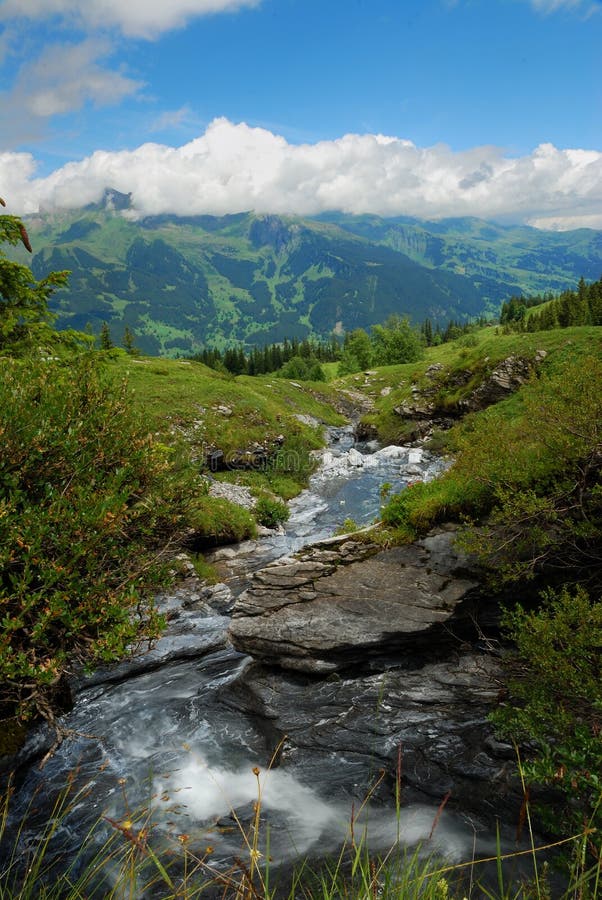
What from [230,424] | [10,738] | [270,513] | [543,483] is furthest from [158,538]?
[230,424]

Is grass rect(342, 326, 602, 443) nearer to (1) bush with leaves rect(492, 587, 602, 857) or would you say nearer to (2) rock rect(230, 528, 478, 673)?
(2) rock rect(230, 528, 478, 673)

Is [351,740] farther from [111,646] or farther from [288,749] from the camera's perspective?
[111,646]

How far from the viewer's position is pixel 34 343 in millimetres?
14281

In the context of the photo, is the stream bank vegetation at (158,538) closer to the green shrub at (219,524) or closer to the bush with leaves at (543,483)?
the bush with leaves at (543,483)

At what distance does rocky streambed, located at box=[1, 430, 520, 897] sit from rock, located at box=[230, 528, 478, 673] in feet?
0.13

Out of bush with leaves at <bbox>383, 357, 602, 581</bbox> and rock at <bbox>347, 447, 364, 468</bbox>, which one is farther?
rock at <bbox>347, 447, 364, 468</bbox>

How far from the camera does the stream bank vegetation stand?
711 centimetres

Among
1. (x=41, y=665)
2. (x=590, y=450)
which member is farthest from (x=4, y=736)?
(x=590, y=450)

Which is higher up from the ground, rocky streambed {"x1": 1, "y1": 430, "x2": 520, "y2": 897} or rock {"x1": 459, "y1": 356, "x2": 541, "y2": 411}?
rock {"x1": 459, "y1": 356, "x2": 541, "y2": 411}

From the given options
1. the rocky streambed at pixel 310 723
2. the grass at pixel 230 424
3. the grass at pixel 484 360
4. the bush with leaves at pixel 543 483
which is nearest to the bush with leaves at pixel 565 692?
the rocky streambed at pixel 310 723

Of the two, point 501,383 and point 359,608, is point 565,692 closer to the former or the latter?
point 359,608

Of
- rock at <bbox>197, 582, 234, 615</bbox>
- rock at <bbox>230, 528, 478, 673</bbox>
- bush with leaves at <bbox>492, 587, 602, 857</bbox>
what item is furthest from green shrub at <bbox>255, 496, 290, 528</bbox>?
bush with leaves at <bbox>492, 587, 602, 857</bbox>

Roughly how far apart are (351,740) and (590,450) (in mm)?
8379

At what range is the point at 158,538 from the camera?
12.2 metres
